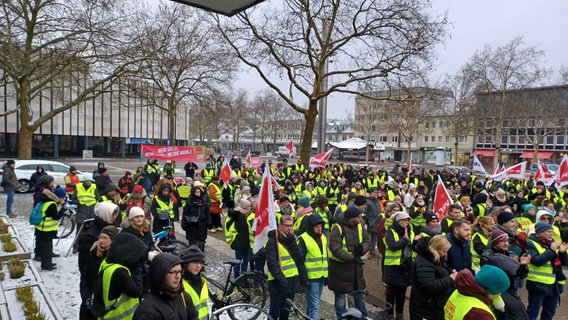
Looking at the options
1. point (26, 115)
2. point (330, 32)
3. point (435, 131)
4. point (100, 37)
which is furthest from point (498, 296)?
point (435, 131)

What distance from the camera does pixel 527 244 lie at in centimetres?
490

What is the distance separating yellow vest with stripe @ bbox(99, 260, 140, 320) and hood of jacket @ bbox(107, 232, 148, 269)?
5 cm

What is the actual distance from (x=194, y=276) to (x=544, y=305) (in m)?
4.93

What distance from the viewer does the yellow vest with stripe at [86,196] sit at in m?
7.91

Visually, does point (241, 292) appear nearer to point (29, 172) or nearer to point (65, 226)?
point (65, 226)

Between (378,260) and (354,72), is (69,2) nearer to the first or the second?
(354,72)

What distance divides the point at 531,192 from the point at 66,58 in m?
18.8

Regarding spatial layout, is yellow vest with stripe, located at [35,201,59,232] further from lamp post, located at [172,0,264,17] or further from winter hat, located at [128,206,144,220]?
lamp post, located at [172,0,264,17]

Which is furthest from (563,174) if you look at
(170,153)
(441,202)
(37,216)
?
(170,153)

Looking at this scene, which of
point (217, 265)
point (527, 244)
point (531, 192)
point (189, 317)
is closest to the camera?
point (189, 317)

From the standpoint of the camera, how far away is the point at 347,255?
4734 mm

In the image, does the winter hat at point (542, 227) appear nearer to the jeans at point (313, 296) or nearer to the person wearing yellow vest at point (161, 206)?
the jeans at point (313, 296)

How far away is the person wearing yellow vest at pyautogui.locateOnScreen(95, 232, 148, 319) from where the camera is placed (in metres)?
3.13

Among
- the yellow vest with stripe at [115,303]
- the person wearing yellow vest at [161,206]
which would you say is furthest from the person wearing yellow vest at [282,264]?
the person wearing yellow vest at [161,206]
